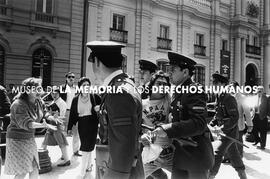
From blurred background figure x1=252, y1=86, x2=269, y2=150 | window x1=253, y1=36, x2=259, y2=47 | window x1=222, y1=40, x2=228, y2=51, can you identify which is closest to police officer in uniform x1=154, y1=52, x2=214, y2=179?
blurred background figure x1=252, y1=86, x2=269, y2=150

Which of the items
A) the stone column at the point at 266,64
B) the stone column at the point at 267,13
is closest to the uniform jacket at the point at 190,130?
the stone column at the point at 266,64

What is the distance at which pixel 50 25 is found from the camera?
561 inches

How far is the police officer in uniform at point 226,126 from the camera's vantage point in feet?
15.6

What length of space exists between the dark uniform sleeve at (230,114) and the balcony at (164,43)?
14.0m

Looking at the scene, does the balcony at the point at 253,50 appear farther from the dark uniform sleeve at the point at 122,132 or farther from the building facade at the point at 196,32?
the dark uniform sleeve at the point at 122,132

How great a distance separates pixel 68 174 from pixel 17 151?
2184mm

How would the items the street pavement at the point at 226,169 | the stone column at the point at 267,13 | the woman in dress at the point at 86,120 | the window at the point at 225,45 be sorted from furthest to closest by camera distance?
the stone column at the point at 267,13
the window at the point at 225,45
the street pavement at the point at 226,169
the woman in dress at the point at 86,120

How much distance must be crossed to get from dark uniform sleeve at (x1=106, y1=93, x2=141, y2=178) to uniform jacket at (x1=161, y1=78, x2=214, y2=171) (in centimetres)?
72

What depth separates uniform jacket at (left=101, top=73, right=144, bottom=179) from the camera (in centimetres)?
182

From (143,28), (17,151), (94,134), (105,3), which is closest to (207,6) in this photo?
(143,28)

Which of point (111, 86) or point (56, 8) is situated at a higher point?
point (56, 8)

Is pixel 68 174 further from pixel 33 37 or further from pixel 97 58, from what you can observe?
pixel 33 37

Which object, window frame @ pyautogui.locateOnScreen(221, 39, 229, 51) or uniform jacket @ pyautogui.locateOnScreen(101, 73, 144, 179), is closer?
uniform jacket @ pyautogui.locateOnScreen(101, 73, 144, 179)

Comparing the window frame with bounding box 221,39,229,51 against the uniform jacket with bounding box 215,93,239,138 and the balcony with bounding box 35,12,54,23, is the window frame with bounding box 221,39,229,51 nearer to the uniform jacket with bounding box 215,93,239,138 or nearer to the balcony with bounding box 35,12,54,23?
the balcony with bounding box 35,12,54,23
